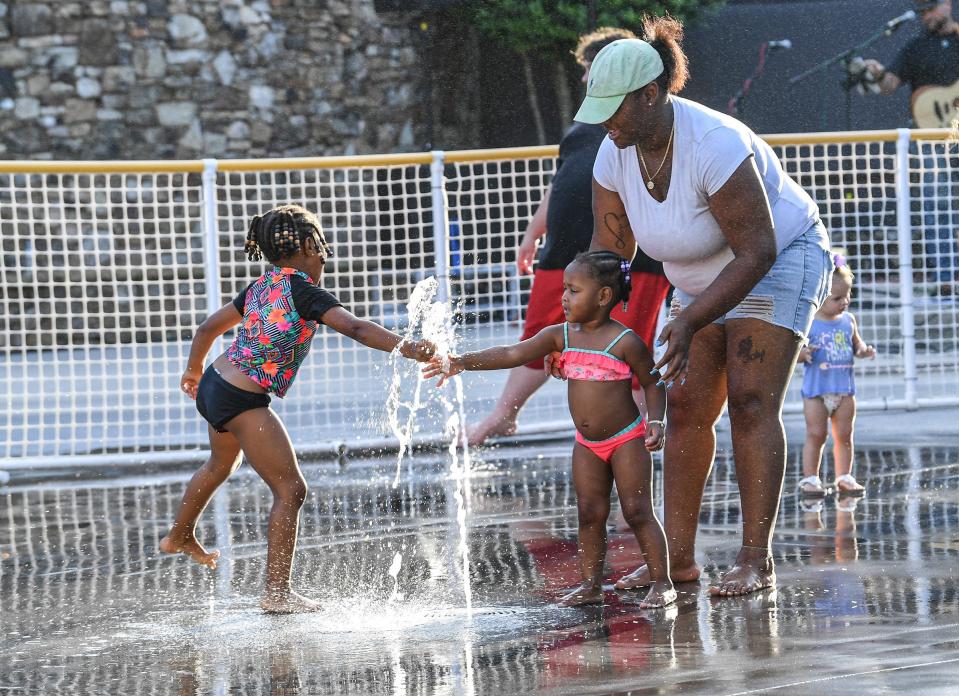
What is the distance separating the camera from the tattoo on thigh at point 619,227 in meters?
5.13

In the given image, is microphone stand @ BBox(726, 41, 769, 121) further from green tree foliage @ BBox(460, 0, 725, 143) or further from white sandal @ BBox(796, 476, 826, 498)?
white sandal @ BBox(796, 476, 826, 498)

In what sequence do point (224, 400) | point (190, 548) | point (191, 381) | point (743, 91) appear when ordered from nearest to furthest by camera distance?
point (224, 400) < point (190, 548) < point (191, 381) < point (743, 91)

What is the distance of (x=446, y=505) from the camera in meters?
6.95

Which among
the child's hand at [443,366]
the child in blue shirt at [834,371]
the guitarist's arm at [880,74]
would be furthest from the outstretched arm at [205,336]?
the guitarist's arm at [880,74]

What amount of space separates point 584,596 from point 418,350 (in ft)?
3.21

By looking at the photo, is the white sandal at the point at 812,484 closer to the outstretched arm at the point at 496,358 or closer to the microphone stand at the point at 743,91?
the outstretched arm at the point at 496,358

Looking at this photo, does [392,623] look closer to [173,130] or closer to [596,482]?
[596,482]

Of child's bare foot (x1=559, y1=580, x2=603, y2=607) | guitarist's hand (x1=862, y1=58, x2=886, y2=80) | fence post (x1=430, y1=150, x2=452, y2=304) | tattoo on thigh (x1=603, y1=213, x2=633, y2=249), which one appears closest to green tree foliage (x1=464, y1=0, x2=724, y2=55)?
guitarist's hand (x1=862, y1=58, x2=886, y2=80)

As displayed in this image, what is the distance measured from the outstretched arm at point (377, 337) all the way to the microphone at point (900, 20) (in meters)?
16.5

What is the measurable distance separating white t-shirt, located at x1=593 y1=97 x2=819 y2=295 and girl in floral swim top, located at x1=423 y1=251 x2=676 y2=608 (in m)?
0.19

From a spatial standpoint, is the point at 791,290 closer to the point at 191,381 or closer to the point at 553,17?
the point at 191,381

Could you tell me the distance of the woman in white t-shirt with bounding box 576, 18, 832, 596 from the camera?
4.66 m

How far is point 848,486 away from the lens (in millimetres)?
6867

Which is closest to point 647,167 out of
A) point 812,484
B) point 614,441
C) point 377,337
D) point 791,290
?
point 791,290
